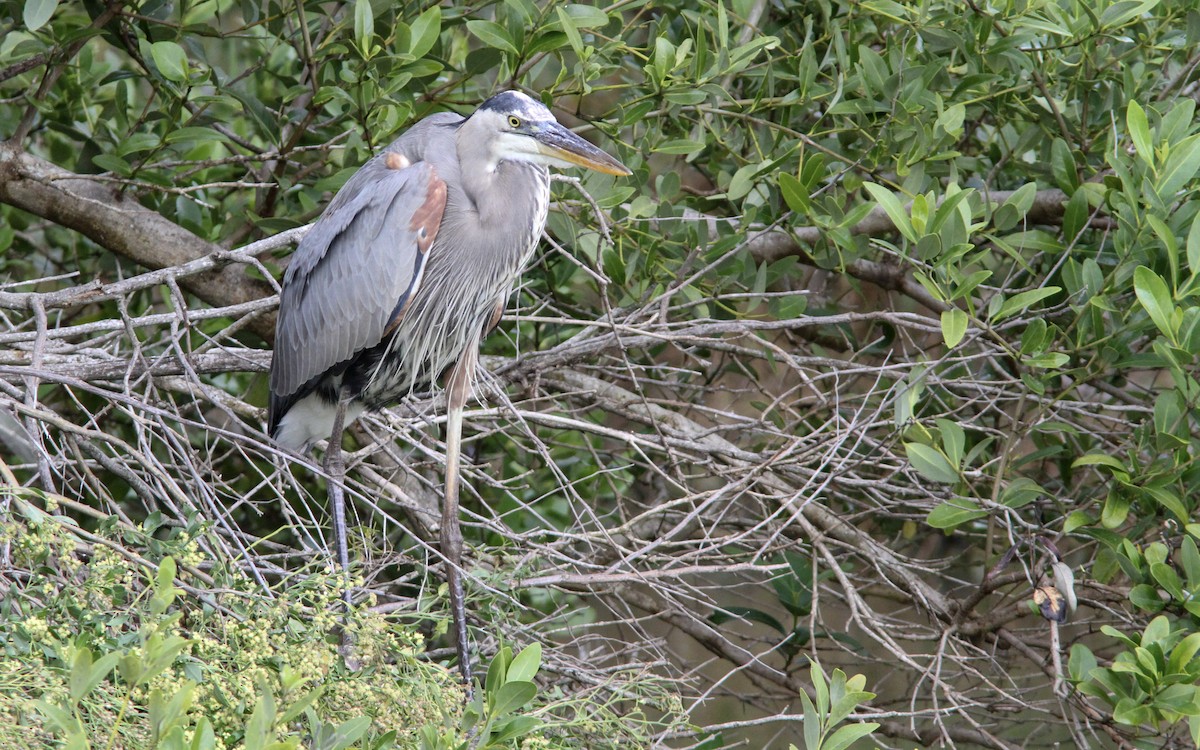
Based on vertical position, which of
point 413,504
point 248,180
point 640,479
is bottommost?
point 640,479

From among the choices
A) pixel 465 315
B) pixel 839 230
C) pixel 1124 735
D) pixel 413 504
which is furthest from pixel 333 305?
pixel 1124 735

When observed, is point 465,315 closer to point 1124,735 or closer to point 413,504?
point 413,504

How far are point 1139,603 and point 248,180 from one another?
246 centimetres

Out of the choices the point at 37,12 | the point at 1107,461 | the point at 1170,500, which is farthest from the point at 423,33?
the point at 1170,500

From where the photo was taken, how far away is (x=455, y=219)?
2.96m

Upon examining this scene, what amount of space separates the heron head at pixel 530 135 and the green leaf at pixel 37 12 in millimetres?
936

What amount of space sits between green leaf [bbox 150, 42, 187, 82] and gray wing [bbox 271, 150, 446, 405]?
468 millimetres

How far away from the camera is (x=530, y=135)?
2.76 m

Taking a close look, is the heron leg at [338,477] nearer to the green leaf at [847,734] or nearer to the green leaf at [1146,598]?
the green leaf at [847,734]

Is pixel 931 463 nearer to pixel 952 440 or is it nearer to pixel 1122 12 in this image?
pixel 952 440

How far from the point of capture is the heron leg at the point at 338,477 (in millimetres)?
2796

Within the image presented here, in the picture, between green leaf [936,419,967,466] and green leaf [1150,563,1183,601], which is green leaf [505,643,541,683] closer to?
green leaf [936,419,967,466]

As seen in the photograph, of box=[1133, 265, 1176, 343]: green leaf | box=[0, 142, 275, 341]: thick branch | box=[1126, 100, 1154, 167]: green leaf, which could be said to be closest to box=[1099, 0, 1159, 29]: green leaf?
box=[1126, 100, 1154, 167]: green leaf

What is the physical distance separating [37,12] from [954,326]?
1.99 metres
